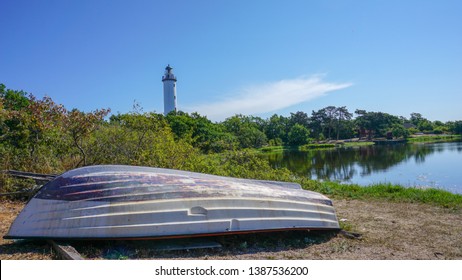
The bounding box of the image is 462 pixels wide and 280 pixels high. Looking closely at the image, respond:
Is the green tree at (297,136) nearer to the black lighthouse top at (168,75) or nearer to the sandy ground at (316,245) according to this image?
the black lighthouse top at (168,75)

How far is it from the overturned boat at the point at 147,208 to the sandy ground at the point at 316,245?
0.19 metres

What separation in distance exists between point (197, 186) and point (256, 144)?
37963 mm

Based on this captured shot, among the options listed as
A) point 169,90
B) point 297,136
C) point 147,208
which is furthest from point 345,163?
point 169,90

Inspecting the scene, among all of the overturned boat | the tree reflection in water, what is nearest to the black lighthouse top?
the tree reflection in water

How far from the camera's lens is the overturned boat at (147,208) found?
11.6 feet

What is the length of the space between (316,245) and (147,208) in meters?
2.16

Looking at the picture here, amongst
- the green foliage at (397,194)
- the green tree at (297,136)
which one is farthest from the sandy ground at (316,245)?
the green tree at (297,136)

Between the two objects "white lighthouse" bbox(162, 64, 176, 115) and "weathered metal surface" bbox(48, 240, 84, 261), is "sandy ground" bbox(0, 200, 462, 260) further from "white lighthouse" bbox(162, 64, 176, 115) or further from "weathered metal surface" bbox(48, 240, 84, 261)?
"white lighthouse" bbox(162, 64, 176, 115)

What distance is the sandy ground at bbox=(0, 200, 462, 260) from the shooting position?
11.7 ft

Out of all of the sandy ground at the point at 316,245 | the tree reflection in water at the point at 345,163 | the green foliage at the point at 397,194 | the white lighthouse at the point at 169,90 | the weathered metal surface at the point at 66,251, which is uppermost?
the white lighthouse at the point at 169,90

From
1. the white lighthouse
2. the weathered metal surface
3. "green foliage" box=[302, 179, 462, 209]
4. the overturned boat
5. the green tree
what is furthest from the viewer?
the white lighthouse

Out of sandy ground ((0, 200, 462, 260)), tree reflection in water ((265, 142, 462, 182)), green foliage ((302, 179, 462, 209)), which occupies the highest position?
sandy ground ((0, 200, 462, 260))

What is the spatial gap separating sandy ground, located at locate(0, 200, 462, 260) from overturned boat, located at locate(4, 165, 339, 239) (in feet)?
0.64
